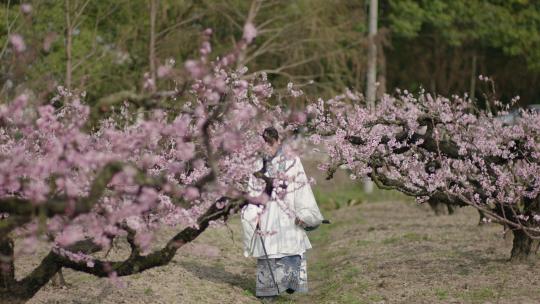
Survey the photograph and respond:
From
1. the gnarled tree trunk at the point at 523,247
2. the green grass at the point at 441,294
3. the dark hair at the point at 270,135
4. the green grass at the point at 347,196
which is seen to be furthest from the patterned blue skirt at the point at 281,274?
the green grass at the point at 347,196

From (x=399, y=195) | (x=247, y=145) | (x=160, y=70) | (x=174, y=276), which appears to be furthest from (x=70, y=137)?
(x=399, y=195)

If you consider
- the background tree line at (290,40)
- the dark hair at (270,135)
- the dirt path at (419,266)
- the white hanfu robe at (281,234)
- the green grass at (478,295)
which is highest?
the background tree line at (290,40)

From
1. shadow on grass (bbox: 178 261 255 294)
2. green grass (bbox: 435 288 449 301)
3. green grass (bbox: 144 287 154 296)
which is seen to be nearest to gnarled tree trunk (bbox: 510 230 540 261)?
green grass (bbox: 435 288 449 301)

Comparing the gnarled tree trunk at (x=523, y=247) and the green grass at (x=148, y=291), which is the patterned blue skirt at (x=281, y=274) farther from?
the gnarled tree trunk at (x=523, y=247)

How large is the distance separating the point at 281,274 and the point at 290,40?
67.4 feet

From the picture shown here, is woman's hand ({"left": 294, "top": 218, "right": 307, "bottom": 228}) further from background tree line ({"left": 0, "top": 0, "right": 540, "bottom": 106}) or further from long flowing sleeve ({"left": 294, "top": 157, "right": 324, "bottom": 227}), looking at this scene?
background tree line ({"left": 0, "top": 0, "right": 540, "bottom": 106})

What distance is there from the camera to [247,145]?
9586mm

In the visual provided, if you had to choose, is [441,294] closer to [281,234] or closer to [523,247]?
[281,234]

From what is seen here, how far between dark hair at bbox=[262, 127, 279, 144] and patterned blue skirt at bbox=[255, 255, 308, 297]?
1550 millimetres

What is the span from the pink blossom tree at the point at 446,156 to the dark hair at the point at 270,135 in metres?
1.39

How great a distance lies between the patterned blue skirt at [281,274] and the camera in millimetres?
11281

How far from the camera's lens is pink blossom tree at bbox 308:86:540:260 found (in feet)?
37.8

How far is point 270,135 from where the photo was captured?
1058cm

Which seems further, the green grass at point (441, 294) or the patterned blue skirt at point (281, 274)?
the patterned blue skirt at point (281, 274)
